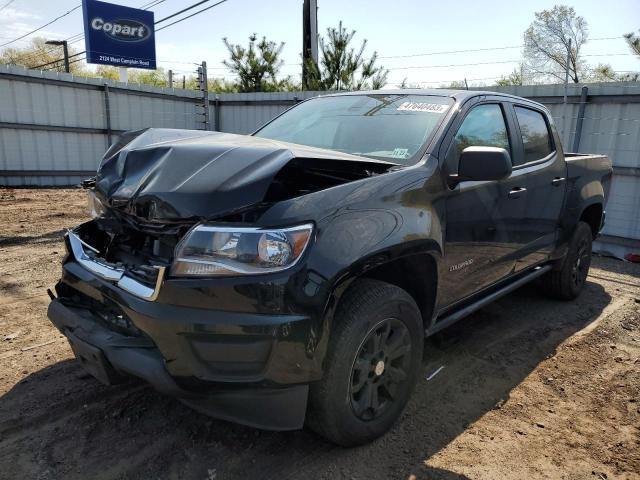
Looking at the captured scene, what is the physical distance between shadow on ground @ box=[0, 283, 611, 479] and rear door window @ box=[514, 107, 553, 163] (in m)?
1.69

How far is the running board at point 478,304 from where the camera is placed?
9.97ft

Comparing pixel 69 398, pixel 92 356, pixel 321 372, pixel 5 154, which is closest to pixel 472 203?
pixel 321 372

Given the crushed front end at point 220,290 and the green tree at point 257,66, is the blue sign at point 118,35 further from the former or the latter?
the crushed front end at point 220,290

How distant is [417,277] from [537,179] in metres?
1.72

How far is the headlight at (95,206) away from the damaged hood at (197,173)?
8 centimetres

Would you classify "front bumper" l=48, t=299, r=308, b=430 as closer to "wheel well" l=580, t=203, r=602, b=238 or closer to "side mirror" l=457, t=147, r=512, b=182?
"side mirror" l=457, t=147, r=512, b=182

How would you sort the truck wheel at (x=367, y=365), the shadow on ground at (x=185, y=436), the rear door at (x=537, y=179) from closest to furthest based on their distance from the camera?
the truck wheel at (x=367, y=365), the shadow on ground at (x=185, y=436), the rear door at (x=537, y=179)

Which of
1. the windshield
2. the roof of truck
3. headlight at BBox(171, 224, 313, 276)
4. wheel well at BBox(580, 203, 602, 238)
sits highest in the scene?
the roof of truck

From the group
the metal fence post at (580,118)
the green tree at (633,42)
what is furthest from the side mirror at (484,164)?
the green tree at (633,42)

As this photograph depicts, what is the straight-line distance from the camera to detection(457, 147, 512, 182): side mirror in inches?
108

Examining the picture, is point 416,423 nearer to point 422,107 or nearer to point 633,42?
point 422,107

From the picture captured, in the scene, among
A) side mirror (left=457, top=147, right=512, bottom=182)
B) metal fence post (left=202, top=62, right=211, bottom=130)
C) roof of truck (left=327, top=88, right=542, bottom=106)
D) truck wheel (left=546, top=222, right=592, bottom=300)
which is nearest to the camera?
side mirror (left=457, top=147, right=512, bottom=182)

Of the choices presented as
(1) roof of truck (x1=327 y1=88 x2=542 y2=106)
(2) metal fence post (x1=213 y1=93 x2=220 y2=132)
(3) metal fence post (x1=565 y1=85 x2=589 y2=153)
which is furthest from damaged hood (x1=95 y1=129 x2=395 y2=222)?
(2) metal fence post (x1=213 y1=93 x2=220 y2=132)

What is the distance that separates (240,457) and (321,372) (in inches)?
28.5
